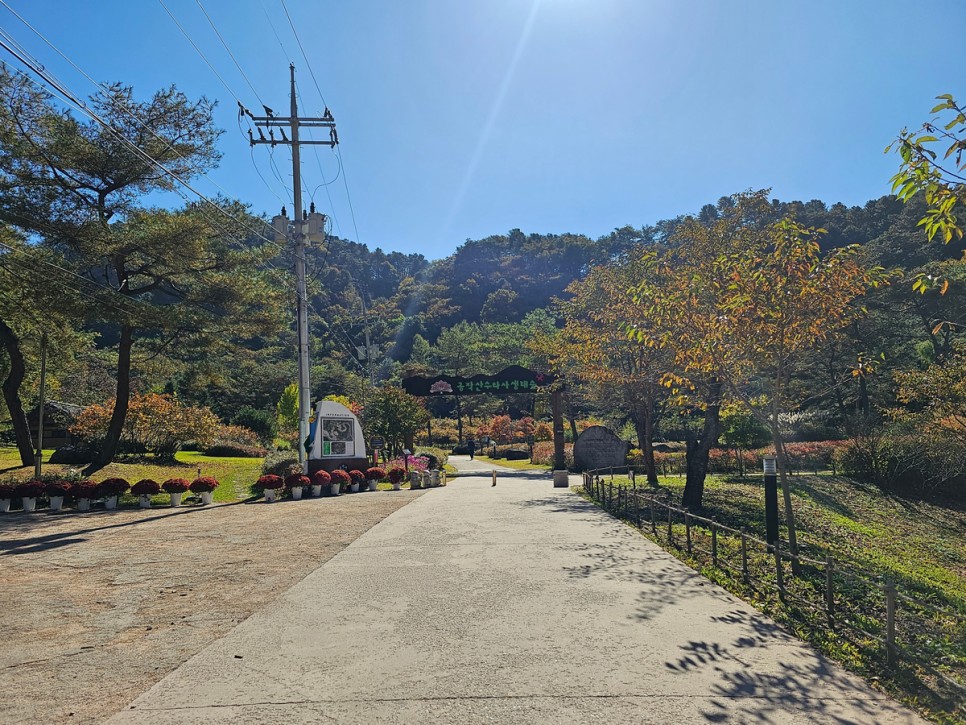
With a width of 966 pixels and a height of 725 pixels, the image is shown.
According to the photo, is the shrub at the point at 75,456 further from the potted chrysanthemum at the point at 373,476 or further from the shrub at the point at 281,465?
the potted chrysanthemum at the point at 373,476

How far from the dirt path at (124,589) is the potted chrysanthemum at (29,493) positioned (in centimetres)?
80

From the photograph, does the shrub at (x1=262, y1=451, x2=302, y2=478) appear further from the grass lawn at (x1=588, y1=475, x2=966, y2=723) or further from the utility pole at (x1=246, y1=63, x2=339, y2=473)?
the grass lawn at (x1=588, y1=475, x2=966, y2=723)

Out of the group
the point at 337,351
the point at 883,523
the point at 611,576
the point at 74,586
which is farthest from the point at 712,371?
the point at 337,351

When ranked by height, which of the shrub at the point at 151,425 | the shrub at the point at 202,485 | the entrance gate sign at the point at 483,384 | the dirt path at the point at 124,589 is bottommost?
the dirt path at the point at 124,589

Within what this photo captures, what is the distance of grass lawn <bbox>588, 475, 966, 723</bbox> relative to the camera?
5203mm

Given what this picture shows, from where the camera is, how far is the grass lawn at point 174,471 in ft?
69.9

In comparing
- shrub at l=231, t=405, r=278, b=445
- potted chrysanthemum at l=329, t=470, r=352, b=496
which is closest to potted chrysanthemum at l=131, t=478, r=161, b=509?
potted chrysanthemum at l=329, t=470, r=352, b=496

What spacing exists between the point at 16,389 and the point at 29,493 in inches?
370

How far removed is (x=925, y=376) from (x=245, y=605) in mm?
21956

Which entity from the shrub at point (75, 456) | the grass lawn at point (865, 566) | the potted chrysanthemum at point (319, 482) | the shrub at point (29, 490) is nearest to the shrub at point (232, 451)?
the shrub at point (75, 456)

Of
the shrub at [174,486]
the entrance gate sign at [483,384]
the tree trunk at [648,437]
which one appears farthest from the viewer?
the entrance gate sign at [483,384]

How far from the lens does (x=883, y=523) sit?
54.3 feet

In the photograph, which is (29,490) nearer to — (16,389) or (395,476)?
(16,389)

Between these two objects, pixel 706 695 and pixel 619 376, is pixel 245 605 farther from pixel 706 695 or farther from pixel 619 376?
pixel 619 376
